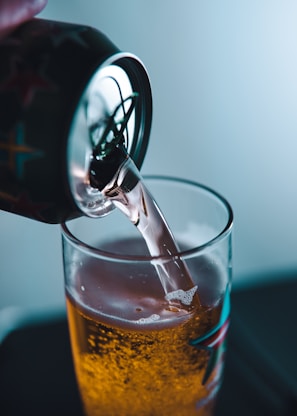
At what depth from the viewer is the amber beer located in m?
0.73

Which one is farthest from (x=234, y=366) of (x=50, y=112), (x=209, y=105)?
(x=50, y=112)

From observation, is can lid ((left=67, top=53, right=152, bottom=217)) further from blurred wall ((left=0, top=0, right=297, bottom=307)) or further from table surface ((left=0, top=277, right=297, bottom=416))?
table surface ((left=0, top=277, right=297, bottom=416))

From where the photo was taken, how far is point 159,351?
28.9 inches

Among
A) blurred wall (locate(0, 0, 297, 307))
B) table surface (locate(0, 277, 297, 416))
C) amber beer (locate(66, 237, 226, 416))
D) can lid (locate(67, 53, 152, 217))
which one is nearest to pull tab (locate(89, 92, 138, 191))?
can lid (locate(67, 53, 152, 217))

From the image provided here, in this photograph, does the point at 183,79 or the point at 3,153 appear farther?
the point at 183,79

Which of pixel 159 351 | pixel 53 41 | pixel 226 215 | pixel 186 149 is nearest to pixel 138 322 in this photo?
pixel 159 351

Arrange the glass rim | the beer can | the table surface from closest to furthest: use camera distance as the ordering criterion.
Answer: the beer can
the glass rim
the table surface

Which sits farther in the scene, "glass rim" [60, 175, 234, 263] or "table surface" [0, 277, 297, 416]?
"table surface" [0, 277, 297, 416]

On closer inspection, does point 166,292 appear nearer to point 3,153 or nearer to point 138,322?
point 138,322

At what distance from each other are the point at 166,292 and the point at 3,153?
27cm

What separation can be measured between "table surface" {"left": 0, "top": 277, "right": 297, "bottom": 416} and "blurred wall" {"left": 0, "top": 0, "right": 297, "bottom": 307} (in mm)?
90

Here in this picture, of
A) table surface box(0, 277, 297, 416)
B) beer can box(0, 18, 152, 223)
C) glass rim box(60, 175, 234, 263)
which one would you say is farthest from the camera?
table surface box(0, 277, 297, 416)

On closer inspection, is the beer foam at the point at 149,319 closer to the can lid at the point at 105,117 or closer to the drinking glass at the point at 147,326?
the drinking glass at the point at 147,326

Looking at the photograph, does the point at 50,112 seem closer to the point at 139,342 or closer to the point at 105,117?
the point at 105,117
